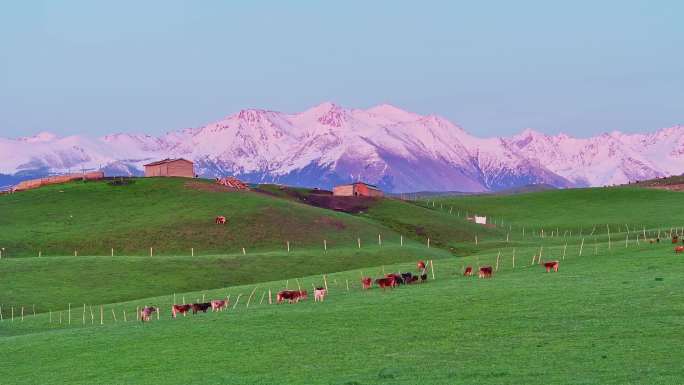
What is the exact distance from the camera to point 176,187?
444ft

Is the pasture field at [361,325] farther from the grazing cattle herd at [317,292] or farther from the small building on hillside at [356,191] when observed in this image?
the small building on hillside at [356,191]

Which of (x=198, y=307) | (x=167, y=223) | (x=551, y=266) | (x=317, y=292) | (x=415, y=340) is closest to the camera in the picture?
(x=415, y=340)

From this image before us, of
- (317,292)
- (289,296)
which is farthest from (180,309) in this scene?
(317,292)

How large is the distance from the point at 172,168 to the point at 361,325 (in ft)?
387

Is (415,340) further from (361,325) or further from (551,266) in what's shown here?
(551,266)

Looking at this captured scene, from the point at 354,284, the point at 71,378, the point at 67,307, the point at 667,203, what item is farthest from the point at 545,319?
the point at 667,203

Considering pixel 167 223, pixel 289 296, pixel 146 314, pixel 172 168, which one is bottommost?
pixel 146 314

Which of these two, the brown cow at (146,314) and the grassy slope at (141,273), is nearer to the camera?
the brown cow at (146,314)

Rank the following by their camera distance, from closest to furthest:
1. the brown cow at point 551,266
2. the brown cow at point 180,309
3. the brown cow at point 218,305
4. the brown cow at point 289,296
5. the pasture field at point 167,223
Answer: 1. the brown cow at point 180,309
2. the brown cow at point 218,305
3. the brown cow at point 289,296
4. the brown cow at point 551,266
5. the pasture field at point 167,223

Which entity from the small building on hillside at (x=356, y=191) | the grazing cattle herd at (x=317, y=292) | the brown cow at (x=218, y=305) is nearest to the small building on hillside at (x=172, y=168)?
the small building on hillside at (x=356, y=191)

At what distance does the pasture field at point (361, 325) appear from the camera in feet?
108

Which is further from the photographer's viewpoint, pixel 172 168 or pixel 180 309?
pixel 172 168

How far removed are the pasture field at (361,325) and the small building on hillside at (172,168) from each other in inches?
2885

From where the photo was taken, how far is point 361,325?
142ft
